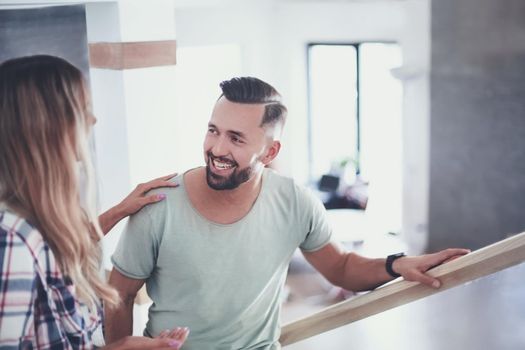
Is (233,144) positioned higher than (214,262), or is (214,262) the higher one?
(233,144)

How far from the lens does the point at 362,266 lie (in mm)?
1420

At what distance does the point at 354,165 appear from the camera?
6430mm

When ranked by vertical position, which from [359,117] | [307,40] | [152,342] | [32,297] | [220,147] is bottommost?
[359,117]

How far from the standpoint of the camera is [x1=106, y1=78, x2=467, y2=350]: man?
1.35 m

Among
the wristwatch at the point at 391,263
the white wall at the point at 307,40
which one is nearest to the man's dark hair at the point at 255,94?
the wristwatch at the point at 391,263

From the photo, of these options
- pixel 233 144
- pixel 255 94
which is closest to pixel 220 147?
pixel 233 144

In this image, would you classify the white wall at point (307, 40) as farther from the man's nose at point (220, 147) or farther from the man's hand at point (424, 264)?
the man's hand at point (424, 264)

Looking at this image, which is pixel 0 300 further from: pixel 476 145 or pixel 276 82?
pixel 276 82

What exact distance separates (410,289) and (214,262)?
0.37m

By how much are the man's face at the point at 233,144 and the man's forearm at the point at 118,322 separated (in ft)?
0.89

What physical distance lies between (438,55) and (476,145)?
2.10 feet

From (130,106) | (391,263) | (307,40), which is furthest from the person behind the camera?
(307,40)

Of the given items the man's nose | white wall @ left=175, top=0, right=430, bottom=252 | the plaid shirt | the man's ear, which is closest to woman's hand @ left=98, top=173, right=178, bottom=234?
the man's nose

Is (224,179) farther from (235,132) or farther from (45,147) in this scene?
(45,147)
